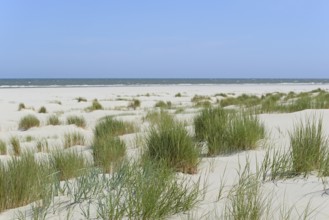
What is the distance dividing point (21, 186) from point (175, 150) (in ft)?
5.13

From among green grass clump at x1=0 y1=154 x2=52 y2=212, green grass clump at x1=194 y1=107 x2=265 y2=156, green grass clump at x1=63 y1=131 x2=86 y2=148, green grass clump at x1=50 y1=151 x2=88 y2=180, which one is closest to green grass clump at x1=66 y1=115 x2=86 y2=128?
green grass clump at x1=63 y1=131 x2=86 y2=148

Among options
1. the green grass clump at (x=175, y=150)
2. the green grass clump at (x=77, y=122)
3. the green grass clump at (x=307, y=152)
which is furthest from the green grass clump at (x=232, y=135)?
the green grass clump at (x=77, y=122)

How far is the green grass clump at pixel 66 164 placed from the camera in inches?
159

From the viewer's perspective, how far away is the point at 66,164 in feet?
13.6

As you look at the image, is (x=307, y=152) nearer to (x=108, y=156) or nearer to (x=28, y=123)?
(x=108, y=156)

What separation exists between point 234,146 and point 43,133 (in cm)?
632

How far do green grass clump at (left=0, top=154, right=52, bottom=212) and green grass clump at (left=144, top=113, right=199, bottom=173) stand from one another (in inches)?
42.7

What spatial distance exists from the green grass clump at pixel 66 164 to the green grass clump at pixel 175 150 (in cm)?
74

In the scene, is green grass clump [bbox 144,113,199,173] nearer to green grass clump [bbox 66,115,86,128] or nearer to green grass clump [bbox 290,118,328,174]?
green grass clump [bbox 290,118,328,174]

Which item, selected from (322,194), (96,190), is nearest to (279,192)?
(322,194)

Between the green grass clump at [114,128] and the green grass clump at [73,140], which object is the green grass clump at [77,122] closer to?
the green grass clump at [114,128]

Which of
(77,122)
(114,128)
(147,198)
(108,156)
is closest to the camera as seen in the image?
(147,198)

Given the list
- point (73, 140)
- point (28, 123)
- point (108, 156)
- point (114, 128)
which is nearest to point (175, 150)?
point (108, 156)

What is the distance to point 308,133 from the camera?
390 centimetres
